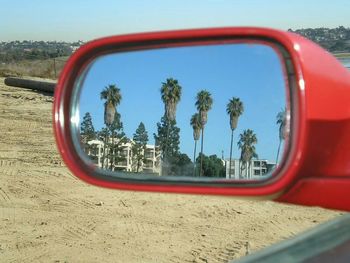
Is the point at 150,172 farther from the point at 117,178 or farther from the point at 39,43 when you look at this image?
the point at 39,43

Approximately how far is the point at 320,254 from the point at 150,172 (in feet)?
2.53

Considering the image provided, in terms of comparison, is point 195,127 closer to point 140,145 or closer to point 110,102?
point 140,145

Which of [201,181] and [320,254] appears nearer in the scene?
[201,181]

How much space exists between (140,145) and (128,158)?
11 centimetres

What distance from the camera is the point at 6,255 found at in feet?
21.6

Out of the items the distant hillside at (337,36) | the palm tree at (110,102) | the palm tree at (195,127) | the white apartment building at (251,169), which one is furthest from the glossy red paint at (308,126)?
the distant hillside at (337,36)

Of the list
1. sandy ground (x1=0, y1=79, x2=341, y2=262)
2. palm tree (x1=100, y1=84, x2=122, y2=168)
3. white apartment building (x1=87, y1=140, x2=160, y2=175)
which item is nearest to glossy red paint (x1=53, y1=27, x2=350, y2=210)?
white apartment building (x1=87, y1=140, x2=160, y2=175)

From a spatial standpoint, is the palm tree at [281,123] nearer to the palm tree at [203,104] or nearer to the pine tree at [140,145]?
the palm tree at [203,104]

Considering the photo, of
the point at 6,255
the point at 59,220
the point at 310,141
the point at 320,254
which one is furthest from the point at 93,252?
the point at 310,141

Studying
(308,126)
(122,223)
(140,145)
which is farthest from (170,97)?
(122,223)

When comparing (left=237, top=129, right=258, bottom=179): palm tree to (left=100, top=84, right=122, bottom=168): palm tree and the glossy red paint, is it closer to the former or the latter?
the glossy red paint

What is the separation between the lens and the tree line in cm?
159

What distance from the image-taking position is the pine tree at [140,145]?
1916mm

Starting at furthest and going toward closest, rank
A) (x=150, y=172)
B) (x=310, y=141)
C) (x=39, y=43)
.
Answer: (x=39, y=43) < (x=150, y=172) < (x=310, y=141)
